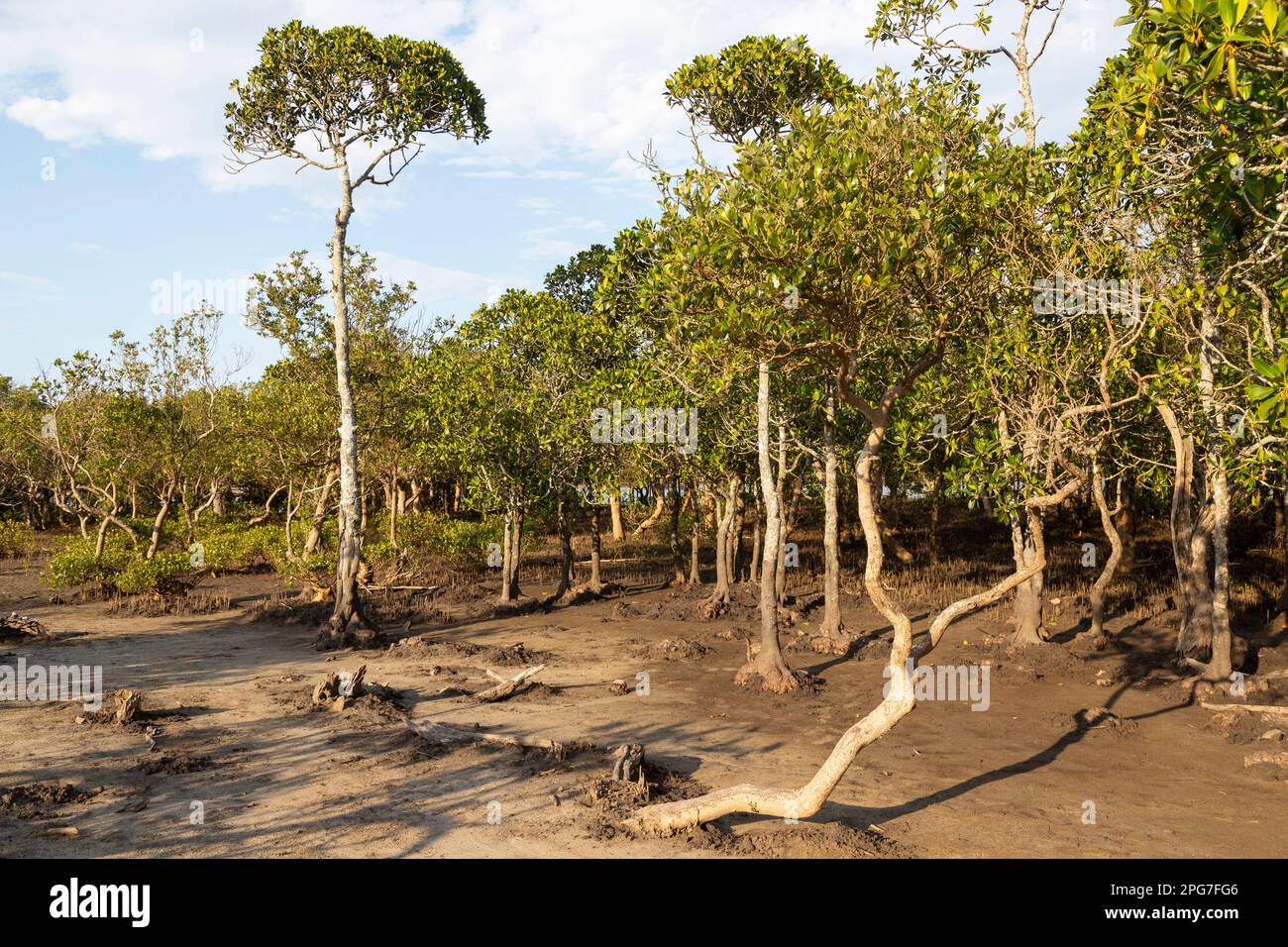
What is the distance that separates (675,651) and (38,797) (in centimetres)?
1286

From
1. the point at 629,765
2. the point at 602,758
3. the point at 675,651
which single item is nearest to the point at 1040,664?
the point at 675,651

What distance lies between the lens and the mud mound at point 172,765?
36.9 ft

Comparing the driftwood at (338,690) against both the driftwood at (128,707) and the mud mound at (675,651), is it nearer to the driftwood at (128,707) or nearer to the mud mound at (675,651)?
the driftwood at (128,707)

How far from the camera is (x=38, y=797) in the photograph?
1011 cm

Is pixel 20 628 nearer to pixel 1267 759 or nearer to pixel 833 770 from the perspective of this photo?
pixel 833 770

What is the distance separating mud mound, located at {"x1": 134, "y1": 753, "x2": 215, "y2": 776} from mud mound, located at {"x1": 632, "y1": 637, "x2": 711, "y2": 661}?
34.7 ft

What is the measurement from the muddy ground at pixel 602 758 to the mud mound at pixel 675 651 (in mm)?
107

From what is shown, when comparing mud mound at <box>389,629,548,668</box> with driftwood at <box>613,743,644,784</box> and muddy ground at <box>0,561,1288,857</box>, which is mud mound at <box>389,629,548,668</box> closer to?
muddy ground at <box>0,561,1288,857</box>

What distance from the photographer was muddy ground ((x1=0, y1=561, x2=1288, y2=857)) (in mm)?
9305

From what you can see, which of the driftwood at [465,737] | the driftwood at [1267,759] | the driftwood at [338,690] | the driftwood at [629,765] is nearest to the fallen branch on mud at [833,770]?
the driftwood at [629,765]

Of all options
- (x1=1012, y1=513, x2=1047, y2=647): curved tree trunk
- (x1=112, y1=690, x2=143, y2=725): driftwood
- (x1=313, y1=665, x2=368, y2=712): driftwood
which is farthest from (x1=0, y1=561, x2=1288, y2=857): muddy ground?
(x1=1012, y1=513, x2=1047, y2=647): curved tree trunk
